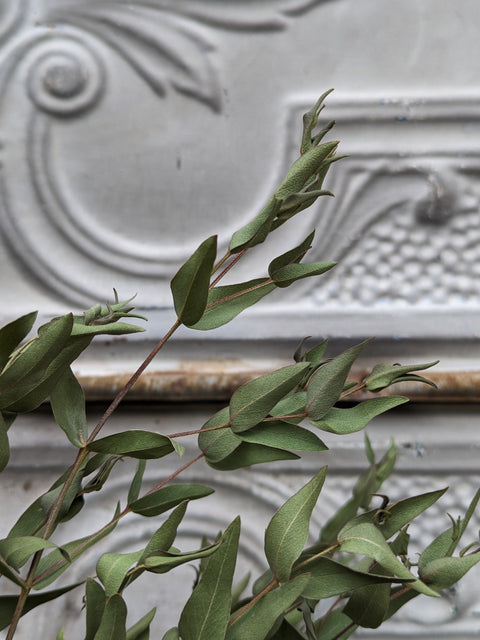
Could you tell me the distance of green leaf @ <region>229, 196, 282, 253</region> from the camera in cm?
22

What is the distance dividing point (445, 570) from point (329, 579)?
0.05 meters

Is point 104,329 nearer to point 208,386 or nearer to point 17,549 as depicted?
point 17,549

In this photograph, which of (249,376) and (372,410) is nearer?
(372,410)

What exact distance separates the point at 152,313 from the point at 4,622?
304 millimetres

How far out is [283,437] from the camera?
9.6 inches

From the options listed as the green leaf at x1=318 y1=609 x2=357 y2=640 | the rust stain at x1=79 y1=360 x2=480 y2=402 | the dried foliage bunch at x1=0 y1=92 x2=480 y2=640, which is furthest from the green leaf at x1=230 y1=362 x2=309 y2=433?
the rust stain at x1=79 y1=360 x2=480 y2=402

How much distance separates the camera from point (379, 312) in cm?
52

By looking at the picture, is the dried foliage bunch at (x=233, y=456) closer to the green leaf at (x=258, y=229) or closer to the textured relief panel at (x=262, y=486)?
the green leaf at (x=258, y=229)

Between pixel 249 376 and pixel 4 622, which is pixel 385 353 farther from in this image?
pixel 4 622

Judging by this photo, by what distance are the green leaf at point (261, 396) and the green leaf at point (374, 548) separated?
0.17 ft

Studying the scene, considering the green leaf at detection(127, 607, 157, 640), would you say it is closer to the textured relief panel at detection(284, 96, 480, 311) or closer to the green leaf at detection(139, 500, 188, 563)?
the green leaf at detection(139, 500, 188, 563)

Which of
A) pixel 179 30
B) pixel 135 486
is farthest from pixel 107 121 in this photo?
pixel 135 486

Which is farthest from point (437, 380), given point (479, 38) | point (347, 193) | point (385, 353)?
point (479, 38)

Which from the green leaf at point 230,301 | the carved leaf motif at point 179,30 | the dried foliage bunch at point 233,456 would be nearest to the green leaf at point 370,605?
the dried foliage bunch at point 233,456
